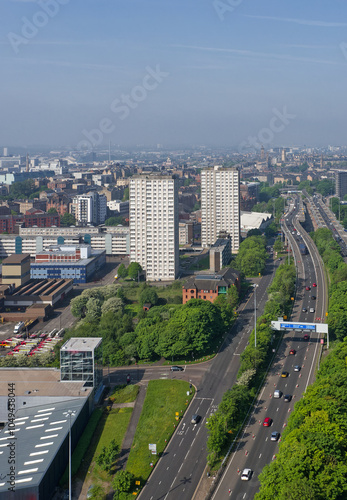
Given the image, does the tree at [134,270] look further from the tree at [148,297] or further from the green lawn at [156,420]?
the green lawn at [156,420]

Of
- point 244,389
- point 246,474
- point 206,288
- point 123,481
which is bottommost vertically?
point 246,474

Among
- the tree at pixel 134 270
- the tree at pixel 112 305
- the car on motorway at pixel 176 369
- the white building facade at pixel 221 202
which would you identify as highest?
the white building facade at pixel 221 202

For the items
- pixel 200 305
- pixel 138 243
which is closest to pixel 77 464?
pixel 200 305

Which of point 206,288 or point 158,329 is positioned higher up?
point 206,288

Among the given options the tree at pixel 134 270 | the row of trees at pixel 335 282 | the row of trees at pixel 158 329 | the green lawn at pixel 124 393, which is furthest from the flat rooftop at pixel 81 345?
the tree at pixel 134 270

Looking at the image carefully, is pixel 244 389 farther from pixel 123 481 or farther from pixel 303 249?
pixel 303 249

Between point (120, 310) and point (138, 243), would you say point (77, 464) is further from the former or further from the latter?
point (138, 243)

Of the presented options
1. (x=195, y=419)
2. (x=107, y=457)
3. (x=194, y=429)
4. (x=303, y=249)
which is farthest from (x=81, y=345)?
(x=303, y=249)

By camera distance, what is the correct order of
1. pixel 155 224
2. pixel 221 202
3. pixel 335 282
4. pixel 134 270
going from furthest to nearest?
pixel 221 202
pixel 155 224
pixel 134 270
pixel 335 282
